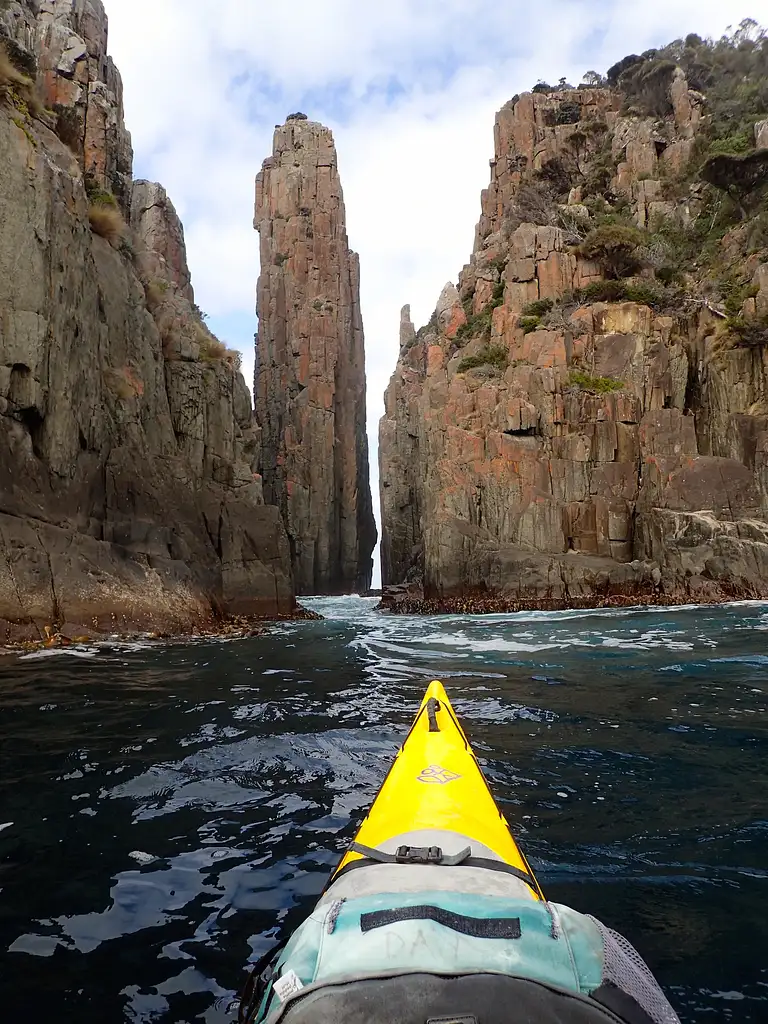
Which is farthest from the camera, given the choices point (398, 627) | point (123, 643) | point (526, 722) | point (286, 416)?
point (286, 416)

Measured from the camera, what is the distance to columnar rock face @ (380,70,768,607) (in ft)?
76.1

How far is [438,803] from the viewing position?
2955mm

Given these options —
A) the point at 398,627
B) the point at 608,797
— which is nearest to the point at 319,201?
the point at 398,627

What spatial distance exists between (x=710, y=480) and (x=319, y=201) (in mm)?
45419

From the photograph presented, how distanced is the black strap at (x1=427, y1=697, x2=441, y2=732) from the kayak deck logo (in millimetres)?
727

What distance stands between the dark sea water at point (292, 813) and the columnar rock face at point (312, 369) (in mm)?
39966

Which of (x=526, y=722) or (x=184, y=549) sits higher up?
(x=184, y=549)

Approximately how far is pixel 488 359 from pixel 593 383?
486 centimetres

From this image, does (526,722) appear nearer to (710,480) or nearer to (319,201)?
(710,480)

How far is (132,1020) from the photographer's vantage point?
2205mm

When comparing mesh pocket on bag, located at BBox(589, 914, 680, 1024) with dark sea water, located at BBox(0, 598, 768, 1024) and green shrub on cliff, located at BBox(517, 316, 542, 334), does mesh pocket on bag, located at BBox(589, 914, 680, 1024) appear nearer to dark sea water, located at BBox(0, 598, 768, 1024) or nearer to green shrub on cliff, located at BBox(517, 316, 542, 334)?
dark sea water, located at BBox(0, 598, 768, 1024)

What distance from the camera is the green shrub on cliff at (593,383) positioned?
25875 millimetres

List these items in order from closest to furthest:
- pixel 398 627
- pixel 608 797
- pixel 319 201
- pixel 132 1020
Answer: pixel 132 1020, pixel 608 797, pixel 398 627, pixel 319 201

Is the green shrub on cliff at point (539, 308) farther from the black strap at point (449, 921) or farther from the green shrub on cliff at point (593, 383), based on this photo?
the black strap at point (449, 921)
